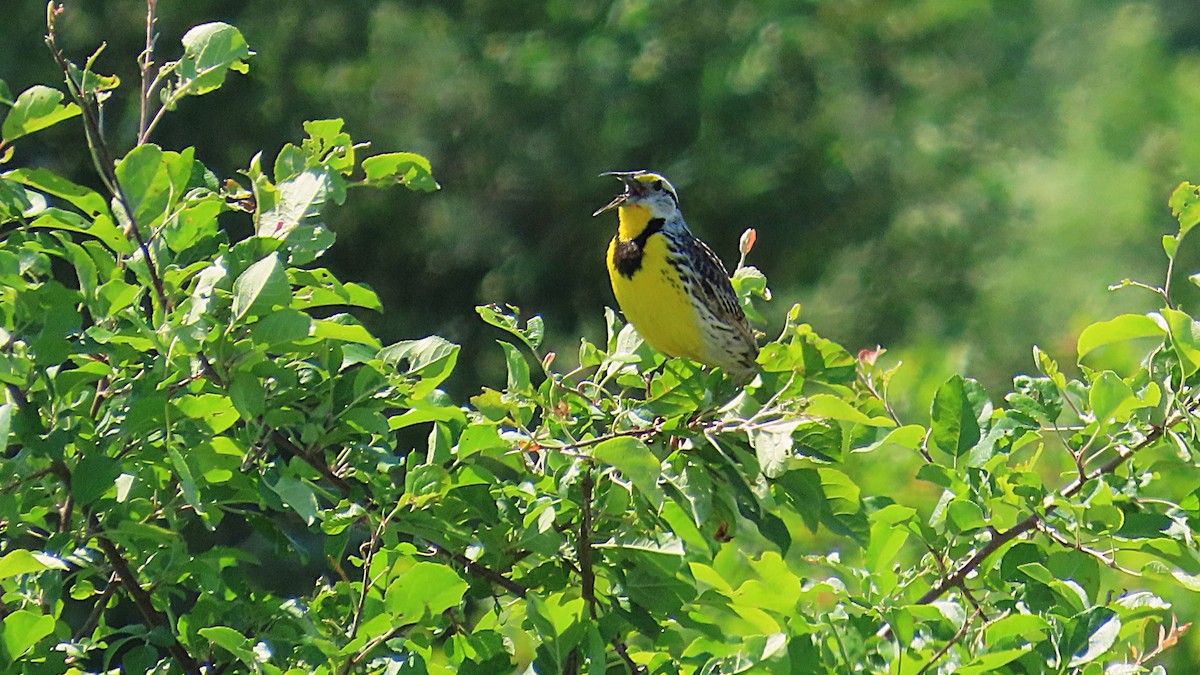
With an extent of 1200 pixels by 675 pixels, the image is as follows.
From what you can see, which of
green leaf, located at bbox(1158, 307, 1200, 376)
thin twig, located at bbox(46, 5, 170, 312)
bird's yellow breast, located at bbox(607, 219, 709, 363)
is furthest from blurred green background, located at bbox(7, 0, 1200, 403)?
thin twig, located at bbox(46, 5, 170, 312)

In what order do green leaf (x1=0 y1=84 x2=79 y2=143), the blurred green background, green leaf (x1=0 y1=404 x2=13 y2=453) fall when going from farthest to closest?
the blurred green background → green leaf (x1=0 y1=84 x2=79 y2=143) → green leaf (x1=0 y1=404 x2=13 y2=453)

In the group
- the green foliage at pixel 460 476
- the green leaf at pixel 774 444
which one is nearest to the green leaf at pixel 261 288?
the green foliage at pixel 460 476

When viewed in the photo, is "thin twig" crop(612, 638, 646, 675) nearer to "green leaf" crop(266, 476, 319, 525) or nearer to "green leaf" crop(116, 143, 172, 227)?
"green leaf" crop(266, 476, 319, 525)

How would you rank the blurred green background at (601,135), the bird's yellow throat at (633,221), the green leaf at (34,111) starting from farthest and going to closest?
the blurred green background at (601,135)
the bird's yellow throat at (633,221)
the green leaf at (34,111)

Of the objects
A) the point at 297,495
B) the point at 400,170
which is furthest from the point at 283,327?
the point at 400,170

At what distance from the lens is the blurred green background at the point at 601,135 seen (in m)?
6.08

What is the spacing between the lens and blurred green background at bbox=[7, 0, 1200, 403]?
6078 mm

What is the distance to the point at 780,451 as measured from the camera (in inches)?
58.1

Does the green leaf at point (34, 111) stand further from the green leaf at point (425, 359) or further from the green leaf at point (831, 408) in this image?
the green leaf at point (831, 408)

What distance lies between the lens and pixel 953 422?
1775 millimetres

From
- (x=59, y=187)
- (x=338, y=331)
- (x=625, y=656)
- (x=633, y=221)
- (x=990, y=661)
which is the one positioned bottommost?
(x=633, y=221)

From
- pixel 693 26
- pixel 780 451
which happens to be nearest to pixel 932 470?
pixel 780 451

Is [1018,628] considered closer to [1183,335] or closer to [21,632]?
[1183,335]

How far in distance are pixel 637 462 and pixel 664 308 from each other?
2.06m
